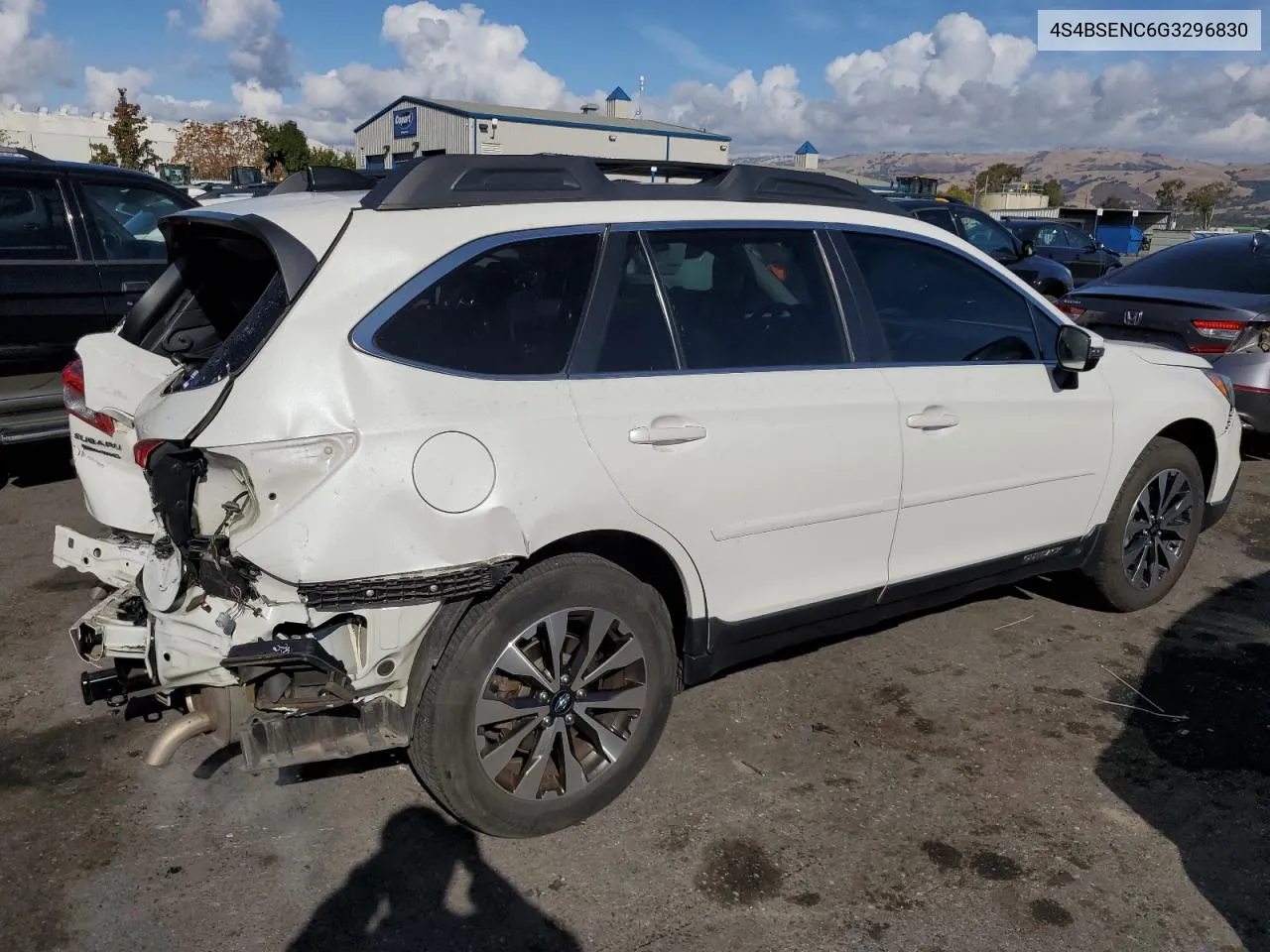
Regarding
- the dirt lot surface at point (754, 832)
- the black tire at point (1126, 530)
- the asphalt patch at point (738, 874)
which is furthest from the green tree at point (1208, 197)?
the asphalt patch at point (738, 874)

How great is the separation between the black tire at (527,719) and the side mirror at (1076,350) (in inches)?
81.0

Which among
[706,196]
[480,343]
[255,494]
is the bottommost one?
[255,494]

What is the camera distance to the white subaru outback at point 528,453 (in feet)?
8.39

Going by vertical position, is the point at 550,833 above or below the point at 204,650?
below

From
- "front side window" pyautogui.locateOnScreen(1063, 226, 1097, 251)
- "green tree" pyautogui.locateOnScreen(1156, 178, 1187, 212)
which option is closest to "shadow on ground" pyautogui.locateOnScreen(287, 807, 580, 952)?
"front side window" pyautogui.locateOnScreen(1063, 226, 1097, 251)

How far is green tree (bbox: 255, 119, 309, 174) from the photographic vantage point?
Result: 3966cm

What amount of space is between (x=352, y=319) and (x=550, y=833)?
1616mm

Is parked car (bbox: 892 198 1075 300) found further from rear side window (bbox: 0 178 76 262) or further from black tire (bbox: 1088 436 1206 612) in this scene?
rear side window (bbox: 0 178 76 262)

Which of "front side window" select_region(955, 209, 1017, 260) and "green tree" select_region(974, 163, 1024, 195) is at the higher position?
"green tree" select_region(974, 163, 1024, 195)

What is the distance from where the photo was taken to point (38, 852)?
2.87 meters

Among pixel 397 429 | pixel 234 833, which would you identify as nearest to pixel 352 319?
pixel 397 429

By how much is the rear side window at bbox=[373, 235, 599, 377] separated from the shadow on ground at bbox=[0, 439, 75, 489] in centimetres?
461

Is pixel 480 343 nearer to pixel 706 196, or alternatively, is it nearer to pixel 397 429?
pixel 397 429

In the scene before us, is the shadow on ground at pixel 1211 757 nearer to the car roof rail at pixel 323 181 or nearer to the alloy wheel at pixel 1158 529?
the alloy wheel at pixel 1158 529
